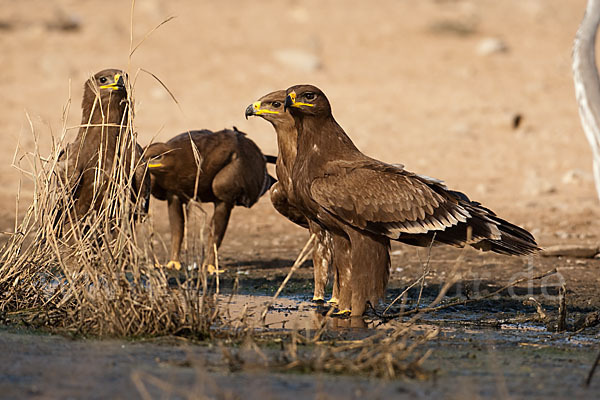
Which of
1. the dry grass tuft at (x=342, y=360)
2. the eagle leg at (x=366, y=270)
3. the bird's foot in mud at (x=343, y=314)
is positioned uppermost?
the eagle leg at (x=366, y=270)

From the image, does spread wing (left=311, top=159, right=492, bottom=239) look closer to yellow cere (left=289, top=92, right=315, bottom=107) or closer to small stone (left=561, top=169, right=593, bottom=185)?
yellow cere (left=289, top=92, right=315, bottom=107)

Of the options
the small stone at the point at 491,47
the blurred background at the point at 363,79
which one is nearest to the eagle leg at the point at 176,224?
the blurred background at the point at 363,79

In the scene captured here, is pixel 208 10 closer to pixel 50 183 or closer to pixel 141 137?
pixel 141 137

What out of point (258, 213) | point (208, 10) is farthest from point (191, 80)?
point (258, 213)

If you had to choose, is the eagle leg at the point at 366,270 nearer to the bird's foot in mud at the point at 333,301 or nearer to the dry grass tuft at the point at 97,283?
the bird's foot in mud at the point at 333,301

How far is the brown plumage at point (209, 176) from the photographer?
913 cm

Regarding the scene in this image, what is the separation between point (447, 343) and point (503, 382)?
111 centimetres

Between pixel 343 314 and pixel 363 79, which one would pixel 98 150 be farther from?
pixel 363 79

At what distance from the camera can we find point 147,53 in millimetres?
19969

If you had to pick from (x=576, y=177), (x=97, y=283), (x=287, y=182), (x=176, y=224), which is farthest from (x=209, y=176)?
(x=576, y=177)

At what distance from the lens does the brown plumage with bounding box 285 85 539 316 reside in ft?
22.8

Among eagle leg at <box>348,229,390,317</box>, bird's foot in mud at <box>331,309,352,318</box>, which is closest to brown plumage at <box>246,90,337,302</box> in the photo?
bird's foot in mud at <box>331,309,352,318</box>

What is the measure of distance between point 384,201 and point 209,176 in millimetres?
2774

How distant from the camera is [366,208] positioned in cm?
689
